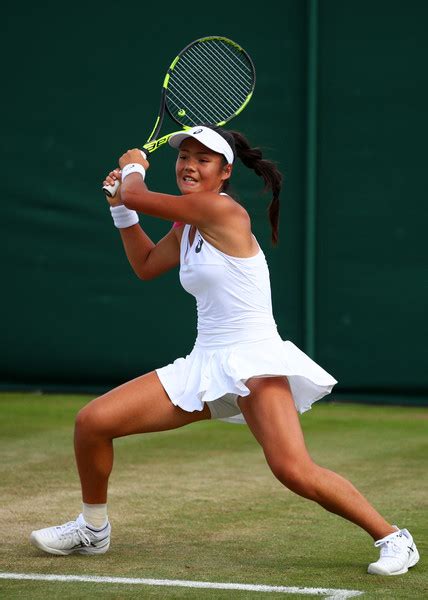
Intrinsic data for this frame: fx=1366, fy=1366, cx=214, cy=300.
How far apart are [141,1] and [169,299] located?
2037 mm

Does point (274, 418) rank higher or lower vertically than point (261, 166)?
lower

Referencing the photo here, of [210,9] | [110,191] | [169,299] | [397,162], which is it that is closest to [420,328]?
[397,162]

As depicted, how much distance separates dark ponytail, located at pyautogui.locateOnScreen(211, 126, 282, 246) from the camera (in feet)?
16.2

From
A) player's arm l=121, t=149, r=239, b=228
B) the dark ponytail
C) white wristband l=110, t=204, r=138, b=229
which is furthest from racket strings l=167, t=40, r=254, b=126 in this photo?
player's arm l=121, t=149, r=239, b=228

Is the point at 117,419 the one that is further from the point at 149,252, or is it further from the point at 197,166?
the point at 197,166

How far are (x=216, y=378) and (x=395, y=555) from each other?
Answer: 32.5 inches

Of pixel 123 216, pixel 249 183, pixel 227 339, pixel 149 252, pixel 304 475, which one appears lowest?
pixel 304 475

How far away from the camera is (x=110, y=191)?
16.1 feet

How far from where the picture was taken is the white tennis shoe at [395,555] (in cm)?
445

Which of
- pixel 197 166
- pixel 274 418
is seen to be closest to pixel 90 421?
pixel 274 418

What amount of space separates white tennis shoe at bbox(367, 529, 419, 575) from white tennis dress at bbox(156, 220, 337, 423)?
1.78 feet

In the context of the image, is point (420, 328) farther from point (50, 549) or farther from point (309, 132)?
point (50, 549)

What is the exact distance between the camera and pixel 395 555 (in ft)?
14.6

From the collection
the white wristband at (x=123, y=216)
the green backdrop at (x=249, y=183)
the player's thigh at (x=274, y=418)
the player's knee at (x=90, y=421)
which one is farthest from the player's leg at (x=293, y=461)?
the green backdrop at (x=249, y=183)
